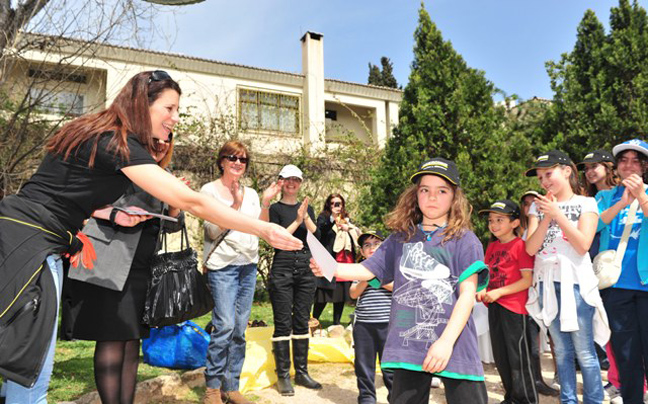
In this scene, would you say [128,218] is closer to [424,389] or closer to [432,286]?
[432,286]

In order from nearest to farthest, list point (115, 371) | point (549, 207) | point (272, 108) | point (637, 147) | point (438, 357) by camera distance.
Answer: point (438, 357), point (115, 371), point (549, 207), point (637, 147), point (272, 108)

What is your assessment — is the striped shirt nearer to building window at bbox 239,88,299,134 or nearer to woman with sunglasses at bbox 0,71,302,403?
woman with sunglasses at bbox 0,71,302,403

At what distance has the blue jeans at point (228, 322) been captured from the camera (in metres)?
3.99

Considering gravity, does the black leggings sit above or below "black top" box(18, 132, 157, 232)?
below

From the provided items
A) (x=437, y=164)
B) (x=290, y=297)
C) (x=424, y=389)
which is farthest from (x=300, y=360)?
(x=437, y=164)

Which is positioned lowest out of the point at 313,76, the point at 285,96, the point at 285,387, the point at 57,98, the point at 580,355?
the point at 285,387

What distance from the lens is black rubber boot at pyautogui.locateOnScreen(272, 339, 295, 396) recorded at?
15.1 feet

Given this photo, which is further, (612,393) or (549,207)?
(612,393)

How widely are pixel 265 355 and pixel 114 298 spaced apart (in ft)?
7.72

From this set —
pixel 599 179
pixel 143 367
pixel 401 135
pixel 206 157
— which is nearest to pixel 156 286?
pixel 143 367

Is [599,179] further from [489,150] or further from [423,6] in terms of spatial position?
[423,6]

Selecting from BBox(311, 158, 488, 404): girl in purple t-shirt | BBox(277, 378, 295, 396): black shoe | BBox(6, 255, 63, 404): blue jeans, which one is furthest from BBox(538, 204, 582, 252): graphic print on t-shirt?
BBox(6, 255, 63, 404): blue jeans

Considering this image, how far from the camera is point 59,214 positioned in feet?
7.21

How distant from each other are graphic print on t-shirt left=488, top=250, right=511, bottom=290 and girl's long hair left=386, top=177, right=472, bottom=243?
1.74 metres
